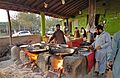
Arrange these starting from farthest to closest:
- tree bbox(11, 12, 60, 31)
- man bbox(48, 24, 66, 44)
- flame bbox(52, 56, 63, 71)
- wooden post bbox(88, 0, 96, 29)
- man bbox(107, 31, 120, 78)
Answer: tree bbox(11, 12, 60, 31) → wooden post bbox(88, 0, 96, 29) → man bbox(48, 24, 66, 44) → flame bbox(52, 56, 63, 71) → man bbox(107, 31, 120, 78)

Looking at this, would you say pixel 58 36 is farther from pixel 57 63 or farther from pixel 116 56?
pixel 116 56

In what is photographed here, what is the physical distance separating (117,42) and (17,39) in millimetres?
9644

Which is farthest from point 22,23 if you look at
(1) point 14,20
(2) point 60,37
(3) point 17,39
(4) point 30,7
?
(2) point 60,37

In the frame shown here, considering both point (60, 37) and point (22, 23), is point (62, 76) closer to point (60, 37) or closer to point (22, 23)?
point (60, 37)

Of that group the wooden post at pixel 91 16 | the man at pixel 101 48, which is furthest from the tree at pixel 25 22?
the man at pixel 101 48

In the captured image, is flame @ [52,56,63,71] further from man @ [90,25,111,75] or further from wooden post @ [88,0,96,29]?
wooden post @ [88,0,96,29]

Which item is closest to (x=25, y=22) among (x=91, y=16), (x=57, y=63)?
(x=91, y=16)

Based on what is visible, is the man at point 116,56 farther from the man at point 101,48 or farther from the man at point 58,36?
the man at point 58,36

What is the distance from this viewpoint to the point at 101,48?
5.58 metres

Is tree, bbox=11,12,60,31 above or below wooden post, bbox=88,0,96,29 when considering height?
above

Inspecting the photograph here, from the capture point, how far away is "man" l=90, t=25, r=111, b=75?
5465mm

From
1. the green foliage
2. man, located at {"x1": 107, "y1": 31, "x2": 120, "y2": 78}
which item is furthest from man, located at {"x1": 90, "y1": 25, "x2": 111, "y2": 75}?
the green foliage

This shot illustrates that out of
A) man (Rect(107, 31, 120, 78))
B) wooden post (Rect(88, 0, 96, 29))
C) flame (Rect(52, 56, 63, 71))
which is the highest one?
wooden post (Rect(88, 0, 96, 29))

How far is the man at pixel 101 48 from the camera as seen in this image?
5.46m
